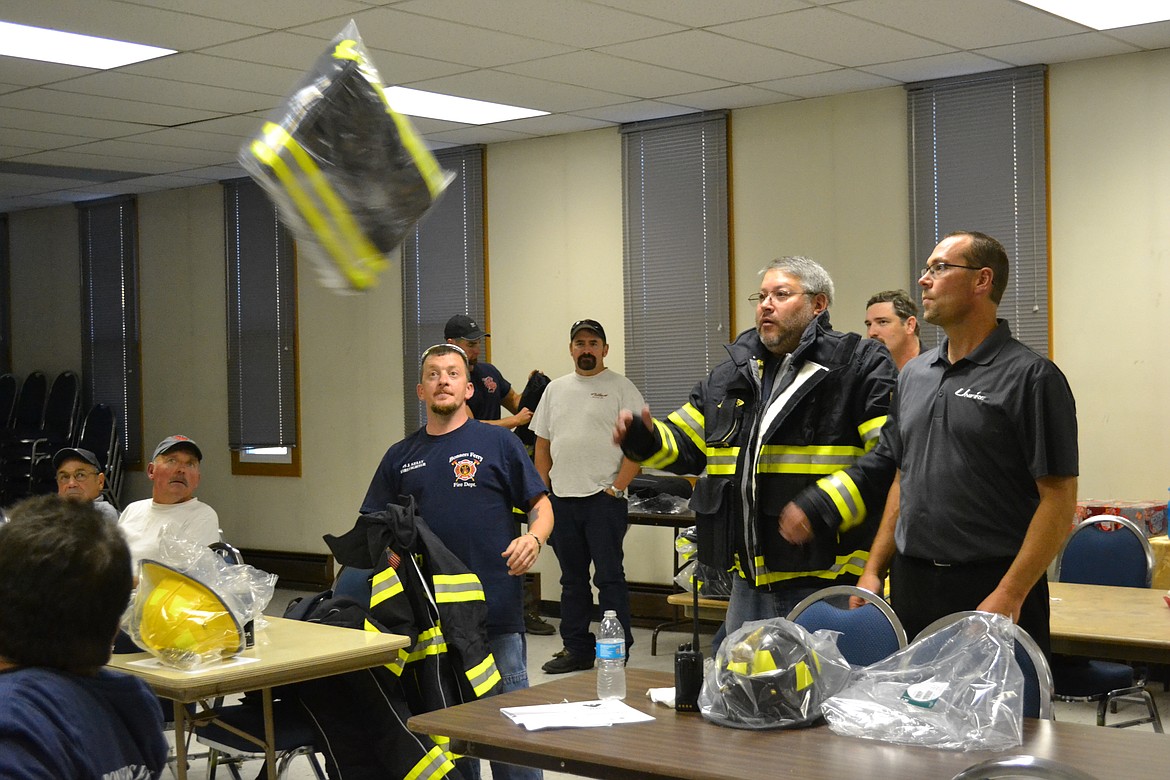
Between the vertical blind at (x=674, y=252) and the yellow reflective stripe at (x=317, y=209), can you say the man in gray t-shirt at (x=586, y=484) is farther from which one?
the yellow reflective stripe at (x=317, y=209)

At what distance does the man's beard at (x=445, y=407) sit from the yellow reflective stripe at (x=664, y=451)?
0.84m

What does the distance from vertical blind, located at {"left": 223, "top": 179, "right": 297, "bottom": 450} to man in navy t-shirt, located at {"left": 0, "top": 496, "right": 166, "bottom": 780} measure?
865 cm

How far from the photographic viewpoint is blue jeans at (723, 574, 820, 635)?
3.88 meters

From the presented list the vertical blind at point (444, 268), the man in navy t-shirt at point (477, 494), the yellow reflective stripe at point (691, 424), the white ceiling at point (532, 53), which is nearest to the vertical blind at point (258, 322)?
the vertical blind at point (444, 268)

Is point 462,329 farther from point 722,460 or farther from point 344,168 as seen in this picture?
point 344,168

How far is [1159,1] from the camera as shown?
591cm

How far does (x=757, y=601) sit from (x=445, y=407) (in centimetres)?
127

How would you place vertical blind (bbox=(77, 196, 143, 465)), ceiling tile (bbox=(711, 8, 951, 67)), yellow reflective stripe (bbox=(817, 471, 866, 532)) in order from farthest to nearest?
vertical blind (bbox=(77, 196, 143, 465)), ceiling tile (bbox=(711, 8, 951, 67)), yellow reflective stripe (bbox=(817, 471, 866, 532))

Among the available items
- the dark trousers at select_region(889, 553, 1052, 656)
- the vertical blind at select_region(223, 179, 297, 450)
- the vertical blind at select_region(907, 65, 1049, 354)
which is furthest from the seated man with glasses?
the vertical blind at select_region(223, 179, 297, 450)

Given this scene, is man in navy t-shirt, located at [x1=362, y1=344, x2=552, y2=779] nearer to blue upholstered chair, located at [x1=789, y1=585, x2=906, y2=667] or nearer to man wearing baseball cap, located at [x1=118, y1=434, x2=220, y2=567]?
man wearing baseball cap, located at [x1=118, y1=434, x2=220, y2=567]

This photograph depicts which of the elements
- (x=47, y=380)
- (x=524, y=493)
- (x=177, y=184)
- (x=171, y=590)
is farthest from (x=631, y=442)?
(x=47, y=380)

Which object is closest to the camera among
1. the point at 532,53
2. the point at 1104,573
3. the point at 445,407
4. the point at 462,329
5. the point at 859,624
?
the point at 859,624

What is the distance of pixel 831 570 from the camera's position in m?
3.87

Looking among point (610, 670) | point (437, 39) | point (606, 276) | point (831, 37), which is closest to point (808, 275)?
point (610, 670)
